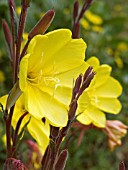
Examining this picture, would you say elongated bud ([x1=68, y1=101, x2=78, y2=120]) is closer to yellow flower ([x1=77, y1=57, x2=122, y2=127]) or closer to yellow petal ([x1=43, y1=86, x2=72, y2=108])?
yellow petal ([x1=43, y1=86, x2=72, y2=108])

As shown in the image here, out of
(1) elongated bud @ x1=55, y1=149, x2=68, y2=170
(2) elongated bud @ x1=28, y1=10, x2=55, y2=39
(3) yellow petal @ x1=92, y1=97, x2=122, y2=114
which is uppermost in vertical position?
(2) elongated bud @ x1=28, y1=10, x2=55, y2=39

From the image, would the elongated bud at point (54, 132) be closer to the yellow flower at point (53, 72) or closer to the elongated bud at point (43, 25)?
the yellow flower at point (53, 72)

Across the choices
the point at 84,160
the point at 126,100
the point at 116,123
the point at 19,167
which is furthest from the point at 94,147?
the point at 19,167

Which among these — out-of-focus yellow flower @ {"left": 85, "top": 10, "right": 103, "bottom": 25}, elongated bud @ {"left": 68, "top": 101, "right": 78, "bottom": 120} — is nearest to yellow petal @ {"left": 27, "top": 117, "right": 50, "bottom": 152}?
elongated bud @ {"left": 68, "top": 101, "right": 78, "bottom": 120}

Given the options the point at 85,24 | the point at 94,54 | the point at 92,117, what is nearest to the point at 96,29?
the point at 85,24

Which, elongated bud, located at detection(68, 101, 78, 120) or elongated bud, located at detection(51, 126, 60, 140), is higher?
elongated bud, located at detection(68, 101, 78, 120)

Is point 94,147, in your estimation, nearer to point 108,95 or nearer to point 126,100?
point 126,100

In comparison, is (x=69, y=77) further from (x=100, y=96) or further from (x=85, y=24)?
(x=85, y=24)
